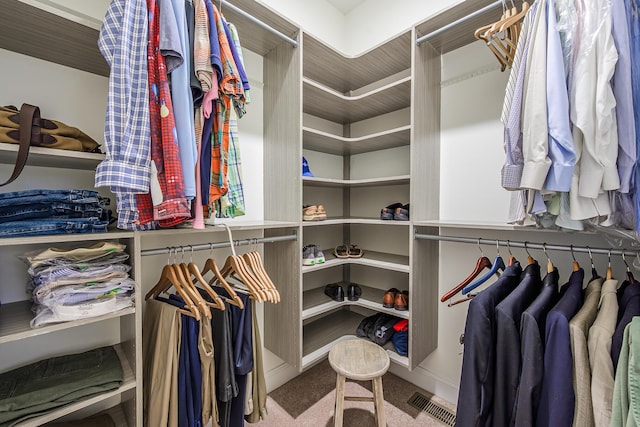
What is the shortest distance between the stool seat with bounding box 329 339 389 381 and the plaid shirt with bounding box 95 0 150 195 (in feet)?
3.89

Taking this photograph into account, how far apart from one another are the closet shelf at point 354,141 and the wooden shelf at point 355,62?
0.45 m

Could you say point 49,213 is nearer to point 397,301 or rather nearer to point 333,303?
point 333,303

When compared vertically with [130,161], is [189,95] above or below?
above

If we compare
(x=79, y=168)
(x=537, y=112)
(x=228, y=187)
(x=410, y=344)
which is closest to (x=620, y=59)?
(x=537, y=112)

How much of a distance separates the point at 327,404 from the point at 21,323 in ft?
5.16

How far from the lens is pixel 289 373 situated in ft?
6.41

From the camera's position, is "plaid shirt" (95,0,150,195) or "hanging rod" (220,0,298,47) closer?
"plaid shirt" (95,0,150,195)

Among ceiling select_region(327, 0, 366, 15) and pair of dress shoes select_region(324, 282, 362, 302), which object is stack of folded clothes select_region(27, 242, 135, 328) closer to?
pair of dress shoes select_region(324, 282, 362, 302)

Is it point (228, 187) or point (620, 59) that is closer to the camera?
point (620, 59)

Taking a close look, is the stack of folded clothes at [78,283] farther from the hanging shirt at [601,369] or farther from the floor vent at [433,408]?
the floor vent at [433,408]

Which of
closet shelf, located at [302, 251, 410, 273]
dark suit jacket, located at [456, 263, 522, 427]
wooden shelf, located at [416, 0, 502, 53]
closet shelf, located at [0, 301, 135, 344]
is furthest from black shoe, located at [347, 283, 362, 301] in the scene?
wooden shelf, located at [416, 0, 502, 53]

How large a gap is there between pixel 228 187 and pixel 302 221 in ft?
1.87

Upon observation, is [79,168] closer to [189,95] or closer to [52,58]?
[52,58]

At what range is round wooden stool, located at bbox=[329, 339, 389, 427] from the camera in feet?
4.28
